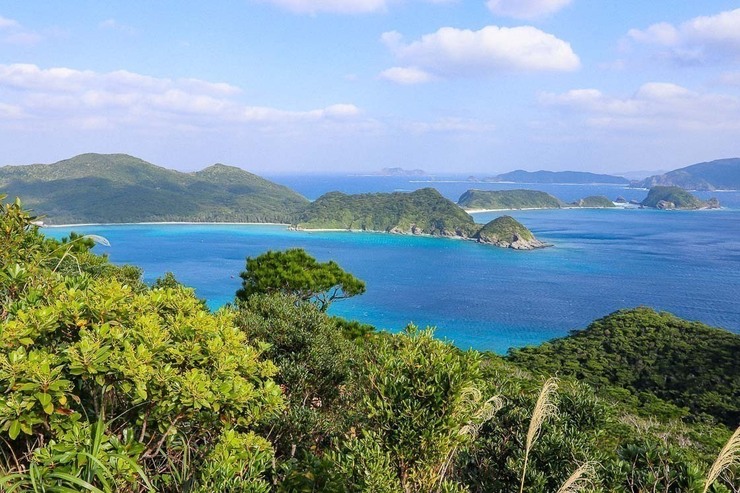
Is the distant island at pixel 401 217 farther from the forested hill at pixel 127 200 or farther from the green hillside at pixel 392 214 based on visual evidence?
the forested hill at pixel 127 200

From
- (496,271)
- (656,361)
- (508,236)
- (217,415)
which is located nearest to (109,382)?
(217,415)

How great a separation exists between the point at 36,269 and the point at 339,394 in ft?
18.5

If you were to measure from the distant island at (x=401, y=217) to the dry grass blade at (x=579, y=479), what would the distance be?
115 meters

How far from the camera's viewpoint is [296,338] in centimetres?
898

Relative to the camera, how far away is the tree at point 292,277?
72.1 feet

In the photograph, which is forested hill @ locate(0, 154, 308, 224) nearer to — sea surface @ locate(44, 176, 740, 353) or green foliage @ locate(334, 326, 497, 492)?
sea surface @ locate(44, 176, 740, 353)

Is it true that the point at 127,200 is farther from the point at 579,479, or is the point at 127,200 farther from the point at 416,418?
the point at 579,479

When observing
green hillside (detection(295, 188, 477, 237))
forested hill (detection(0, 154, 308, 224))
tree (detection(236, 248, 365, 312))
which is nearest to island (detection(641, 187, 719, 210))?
green hillside (detection(295, 188, 477, 237))

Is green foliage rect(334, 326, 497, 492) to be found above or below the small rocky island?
above

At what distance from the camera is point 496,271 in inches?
3391

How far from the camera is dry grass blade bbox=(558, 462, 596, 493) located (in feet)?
10.6

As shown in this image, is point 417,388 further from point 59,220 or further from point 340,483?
point 59,220

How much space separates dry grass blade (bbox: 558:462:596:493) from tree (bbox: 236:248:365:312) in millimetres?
17666

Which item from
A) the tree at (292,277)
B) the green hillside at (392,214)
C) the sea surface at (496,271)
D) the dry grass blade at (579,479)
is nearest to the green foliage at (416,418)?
the dry grass blade at (579,479)
